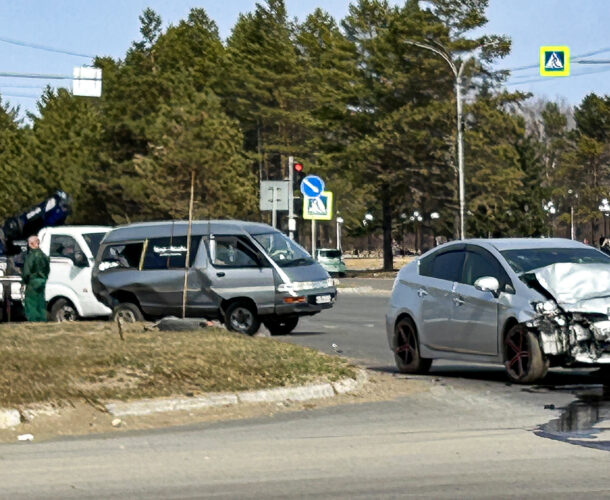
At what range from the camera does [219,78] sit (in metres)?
104

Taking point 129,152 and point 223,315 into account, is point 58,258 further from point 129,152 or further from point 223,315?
point 129,152

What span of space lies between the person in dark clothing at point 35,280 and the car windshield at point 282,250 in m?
3.80

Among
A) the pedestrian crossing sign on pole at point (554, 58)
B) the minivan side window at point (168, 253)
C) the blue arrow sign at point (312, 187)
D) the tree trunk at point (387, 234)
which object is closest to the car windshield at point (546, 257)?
the minivan side window at point (168, 253)

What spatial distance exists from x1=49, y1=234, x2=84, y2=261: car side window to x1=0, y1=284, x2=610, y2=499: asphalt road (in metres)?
13.8

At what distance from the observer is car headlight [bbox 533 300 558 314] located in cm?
1501

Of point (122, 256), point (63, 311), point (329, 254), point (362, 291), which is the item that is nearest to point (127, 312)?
point (122, 256)

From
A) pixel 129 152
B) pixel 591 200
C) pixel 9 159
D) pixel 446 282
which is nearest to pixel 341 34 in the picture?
pixel 129 152

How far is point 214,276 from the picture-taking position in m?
25.1

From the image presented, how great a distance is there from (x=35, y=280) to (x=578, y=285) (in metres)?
11.3

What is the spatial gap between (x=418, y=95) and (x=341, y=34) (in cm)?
1612

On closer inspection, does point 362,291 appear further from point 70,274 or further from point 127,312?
point 127,312

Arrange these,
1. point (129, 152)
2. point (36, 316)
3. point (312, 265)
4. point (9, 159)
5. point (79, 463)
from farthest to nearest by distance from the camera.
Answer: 1. point (9, 159)
2. point (129, 152)
3. point (312, 265)
4. point (36, 316)
5. point (79, 463)

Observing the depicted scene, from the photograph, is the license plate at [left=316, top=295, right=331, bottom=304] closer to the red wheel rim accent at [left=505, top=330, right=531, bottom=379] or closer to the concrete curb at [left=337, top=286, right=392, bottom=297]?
the red wheel rim accent at [left=505, top=330, right=531, bottom=379]

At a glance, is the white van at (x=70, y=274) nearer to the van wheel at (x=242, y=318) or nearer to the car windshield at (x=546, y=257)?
the van wheel at (x=242, y=318)
